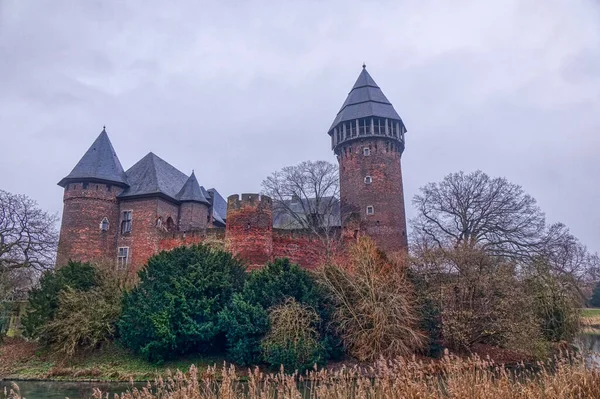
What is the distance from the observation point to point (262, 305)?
17625 mm

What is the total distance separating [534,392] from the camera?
5.60 m

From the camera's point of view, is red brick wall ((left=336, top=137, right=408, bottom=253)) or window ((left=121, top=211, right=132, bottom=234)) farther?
red brick wall ((left=336, top=137, right=408, bottom=253))

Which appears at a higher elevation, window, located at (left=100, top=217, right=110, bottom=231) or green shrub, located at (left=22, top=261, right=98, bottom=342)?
window, located at (left=100, top=217, right=110, bottom=231)

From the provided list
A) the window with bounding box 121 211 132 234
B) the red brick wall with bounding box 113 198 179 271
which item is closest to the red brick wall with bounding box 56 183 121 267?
the window with bounding box 121 211 132 234

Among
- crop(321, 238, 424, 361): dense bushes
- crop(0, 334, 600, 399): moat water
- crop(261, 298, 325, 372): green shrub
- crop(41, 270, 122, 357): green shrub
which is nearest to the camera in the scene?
crop(0, 334, 600, 399): moat water

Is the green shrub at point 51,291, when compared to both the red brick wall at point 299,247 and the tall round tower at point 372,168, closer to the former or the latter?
the red brick wall at point 299,247

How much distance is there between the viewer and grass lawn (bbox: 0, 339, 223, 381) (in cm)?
1644

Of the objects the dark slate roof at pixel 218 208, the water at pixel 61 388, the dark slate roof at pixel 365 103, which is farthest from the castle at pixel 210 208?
the water at pixel 61 388

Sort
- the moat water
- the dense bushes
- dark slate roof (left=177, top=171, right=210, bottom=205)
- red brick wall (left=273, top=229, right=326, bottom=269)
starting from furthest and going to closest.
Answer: dark slate roof (left=177, top=171, right=210, bottom=205) < red brick wall (left=273, top=229, right=326, bottom=269) < the dense bushes < the moat water

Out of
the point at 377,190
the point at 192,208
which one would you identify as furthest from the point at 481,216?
the point at 192,208

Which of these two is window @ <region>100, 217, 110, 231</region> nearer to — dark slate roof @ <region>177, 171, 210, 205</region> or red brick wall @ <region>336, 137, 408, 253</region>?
dark slate roof @ <region>177, 171, 210, 205</region>

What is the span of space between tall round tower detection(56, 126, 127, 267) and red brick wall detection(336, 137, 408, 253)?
15.2m

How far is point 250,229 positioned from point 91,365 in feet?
32.4

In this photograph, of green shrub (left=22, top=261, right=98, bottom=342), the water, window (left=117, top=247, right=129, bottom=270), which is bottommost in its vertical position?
the water
